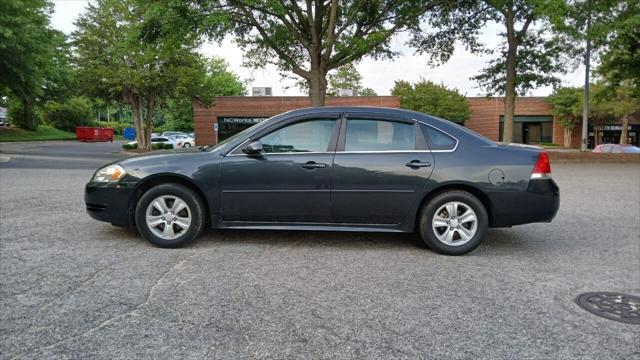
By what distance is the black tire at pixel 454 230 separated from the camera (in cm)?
496

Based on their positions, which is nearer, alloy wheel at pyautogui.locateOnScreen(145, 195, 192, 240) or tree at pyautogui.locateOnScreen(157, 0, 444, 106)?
alloy wheel at pyautogui.locateOnScreen(145, 195, 192, 240)

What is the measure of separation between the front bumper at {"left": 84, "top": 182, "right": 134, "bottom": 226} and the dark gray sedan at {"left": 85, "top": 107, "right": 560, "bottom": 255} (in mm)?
11

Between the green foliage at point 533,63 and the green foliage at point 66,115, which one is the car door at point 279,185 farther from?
the green foliage at point 66,115

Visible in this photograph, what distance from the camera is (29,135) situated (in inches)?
1844

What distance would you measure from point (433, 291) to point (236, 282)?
1707 millimetres

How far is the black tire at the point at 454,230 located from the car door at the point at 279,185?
3.59 ft

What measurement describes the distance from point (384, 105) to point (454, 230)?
39.3 meters

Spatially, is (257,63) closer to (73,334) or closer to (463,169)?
(463,169)

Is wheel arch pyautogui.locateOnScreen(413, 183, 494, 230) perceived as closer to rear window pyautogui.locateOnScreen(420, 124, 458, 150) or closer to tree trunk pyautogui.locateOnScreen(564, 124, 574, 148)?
rear window pyautogui.locateOnScreen(420, 124, 458, 150)

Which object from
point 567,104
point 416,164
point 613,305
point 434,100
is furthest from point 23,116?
point 613,305

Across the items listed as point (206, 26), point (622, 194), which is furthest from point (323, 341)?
point (206, 26)

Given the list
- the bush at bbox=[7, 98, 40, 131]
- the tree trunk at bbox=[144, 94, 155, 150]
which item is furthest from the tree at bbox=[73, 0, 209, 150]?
the bush at bbox=[7, 98, 40, 131]

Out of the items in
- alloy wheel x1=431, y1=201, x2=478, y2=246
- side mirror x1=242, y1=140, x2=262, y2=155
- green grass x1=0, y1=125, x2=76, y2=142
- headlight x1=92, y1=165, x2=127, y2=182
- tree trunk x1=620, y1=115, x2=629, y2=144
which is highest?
tree trunk x1=620, y1=115, x2=629, y2=144

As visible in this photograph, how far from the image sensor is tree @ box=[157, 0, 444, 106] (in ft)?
53.1
